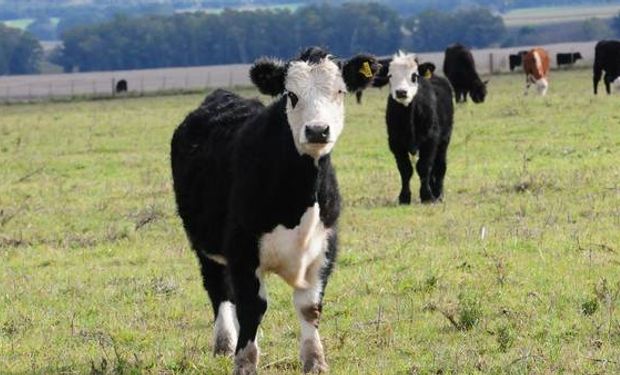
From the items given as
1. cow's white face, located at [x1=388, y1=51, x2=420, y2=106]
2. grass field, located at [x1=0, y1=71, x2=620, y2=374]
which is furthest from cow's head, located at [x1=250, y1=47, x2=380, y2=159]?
cow's white face, located at [x1=388, y1=51, x2=420, y2=106]

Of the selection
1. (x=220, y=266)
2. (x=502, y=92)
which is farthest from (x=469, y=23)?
(x=220, y=266)

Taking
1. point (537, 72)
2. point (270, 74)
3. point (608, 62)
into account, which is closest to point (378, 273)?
point (270, 74)

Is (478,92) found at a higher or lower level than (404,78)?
lower

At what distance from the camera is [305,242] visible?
805cm

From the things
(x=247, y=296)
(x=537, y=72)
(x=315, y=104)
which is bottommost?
(x=537, y=72)

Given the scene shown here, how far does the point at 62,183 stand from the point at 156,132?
10408 mm

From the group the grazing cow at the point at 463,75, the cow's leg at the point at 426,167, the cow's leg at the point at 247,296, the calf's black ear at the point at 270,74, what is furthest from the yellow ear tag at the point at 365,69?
the grazing cow at the point at 463,75

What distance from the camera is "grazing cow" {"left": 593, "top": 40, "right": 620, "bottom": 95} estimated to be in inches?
1567

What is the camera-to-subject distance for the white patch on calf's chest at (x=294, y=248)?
8023 mm

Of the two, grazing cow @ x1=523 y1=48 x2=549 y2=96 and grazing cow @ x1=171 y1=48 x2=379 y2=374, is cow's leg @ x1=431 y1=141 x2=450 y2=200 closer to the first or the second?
grazing cow @ x1=171 y1=48 x2=379 y2=374

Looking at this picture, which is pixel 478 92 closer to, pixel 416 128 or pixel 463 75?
pixel 463 75

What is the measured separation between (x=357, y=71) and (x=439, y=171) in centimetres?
929

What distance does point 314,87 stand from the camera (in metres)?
8.09

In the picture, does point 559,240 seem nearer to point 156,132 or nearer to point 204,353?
point 204,353
